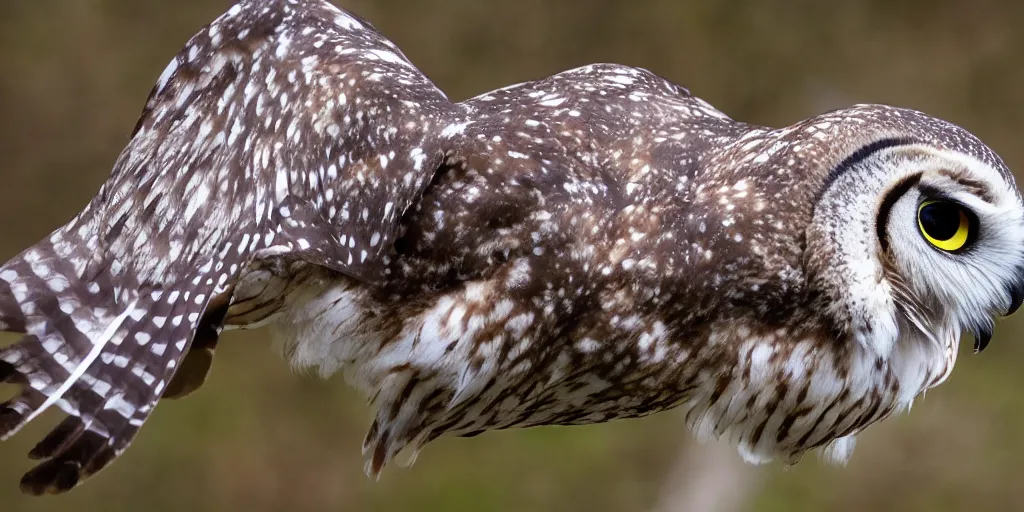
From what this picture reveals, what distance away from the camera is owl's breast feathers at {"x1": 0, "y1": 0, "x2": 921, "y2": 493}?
5.00 ft

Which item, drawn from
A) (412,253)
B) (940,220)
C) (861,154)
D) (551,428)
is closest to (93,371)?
(412,253)

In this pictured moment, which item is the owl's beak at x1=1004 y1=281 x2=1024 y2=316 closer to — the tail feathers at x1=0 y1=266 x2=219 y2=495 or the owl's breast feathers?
the owl's breast feathers

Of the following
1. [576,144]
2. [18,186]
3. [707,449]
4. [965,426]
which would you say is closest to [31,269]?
[576,144]

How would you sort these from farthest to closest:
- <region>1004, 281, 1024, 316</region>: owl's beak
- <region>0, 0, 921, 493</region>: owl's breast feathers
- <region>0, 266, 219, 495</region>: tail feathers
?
<region>1004, 281, 1024, 316</region>: owl's beak → <region>0, 0, 921, 493</region>: owl's breast feathers → <region>0, 266, 219, 495</region>: tail feathers

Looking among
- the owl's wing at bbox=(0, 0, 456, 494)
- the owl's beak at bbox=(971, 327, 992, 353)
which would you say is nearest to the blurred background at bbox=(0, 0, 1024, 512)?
the owl's wing at bbox=(0, 0, 456, 494)

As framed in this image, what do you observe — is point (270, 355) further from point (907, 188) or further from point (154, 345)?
point (907, 188)

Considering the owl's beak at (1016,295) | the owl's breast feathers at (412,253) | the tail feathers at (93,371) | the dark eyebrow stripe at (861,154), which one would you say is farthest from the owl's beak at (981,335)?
the tail feathers at (93,371)

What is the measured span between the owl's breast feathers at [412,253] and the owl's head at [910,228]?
0.21ft

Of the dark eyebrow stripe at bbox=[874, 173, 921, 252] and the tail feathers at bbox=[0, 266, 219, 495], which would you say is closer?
the tail feathers at bbox=[0, 266, 219, 495]

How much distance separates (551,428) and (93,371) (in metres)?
3.26

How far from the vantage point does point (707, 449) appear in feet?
15.0

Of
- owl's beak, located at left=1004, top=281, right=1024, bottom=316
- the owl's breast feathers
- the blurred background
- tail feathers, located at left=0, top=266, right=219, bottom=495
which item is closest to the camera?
tail feathers, located at left=0, top=266, right=219, bottom=495

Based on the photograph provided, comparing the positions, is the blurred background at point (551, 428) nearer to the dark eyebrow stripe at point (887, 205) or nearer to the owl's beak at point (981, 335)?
the owl's beak at point (981, 335)

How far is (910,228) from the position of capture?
1.57 m
